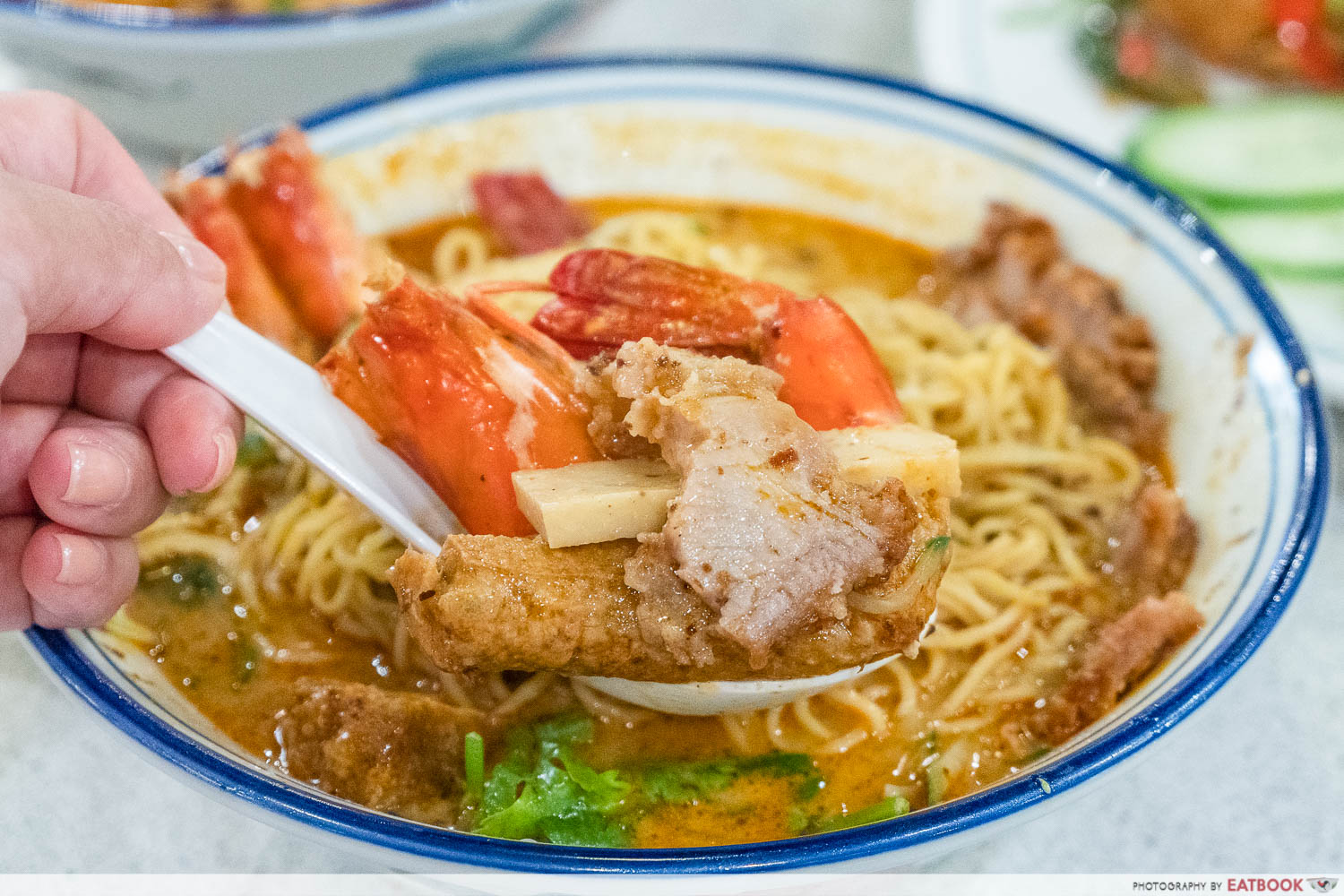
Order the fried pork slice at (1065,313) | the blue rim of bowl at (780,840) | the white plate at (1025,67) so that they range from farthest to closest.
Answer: the white plate at (1025,67) → the fried pork slice at (1065,313) → the blue rim of bowl at (780,840)

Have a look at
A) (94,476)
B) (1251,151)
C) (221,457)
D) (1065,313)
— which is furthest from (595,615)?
(1251,151)

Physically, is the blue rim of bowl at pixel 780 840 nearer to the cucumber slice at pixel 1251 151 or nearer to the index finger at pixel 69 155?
the index finger at pixel 69 155

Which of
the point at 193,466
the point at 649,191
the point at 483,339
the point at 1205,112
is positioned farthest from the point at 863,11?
the point at 193,466

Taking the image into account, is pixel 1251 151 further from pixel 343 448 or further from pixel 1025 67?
pixel 343 448

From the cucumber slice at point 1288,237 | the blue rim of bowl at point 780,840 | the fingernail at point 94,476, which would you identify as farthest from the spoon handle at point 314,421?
the cucumber slice at point 1288,237

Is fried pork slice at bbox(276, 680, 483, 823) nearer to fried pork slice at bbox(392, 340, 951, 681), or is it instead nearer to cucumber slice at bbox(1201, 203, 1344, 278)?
fried pork slice at bbox(392, 340, 951, 681)

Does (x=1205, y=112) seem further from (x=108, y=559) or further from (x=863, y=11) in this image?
(x=108, y=559)

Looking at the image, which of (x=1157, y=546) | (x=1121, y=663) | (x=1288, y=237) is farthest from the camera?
(x=1288, y=237)
